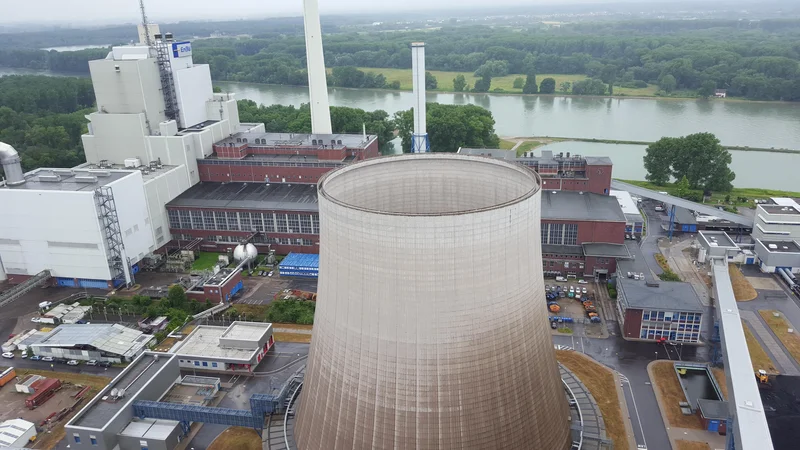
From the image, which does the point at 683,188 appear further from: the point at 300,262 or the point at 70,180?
the point at 70,180

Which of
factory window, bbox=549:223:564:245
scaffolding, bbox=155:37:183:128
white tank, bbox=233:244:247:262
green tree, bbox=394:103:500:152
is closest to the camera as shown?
factory window, bbox=549:223:564:245

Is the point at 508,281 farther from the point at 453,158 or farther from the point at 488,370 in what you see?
the point at 453,158

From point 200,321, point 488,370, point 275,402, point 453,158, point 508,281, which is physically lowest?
point 200,321

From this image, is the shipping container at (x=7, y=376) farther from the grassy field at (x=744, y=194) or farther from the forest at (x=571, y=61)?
the forest at (x=571, y=61)

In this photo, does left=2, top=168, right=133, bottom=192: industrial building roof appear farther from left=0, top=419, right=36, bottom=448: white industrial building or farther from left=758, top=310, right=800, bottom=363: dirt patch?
left=758, top=310, right=800, bottom=363: dirt patch

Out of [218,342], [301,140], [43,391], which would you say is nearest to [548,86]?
[301,140]

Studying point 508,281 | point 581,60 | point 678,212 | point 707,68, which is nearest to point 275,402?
point 508,281

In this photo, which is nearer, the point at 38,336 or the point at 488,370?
the point at 488,370

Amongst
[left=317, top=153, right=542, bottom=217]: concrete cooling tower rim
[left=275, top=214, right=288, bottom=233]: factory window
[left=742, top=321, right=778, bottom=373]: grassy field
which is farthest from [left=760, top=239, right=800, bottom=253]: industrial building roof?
[left=275, top=214, right=288, bottom=233]: factory window
